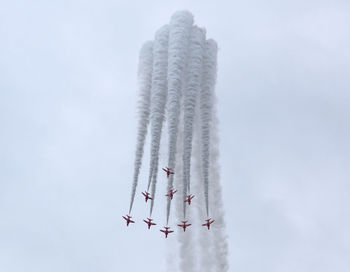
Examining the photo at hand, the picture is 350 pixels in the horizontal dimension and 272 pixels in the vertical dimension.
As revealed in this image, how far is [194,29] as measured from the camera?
2579 inches

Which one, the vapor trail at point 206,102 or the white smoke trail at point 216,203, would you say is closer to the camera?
the vapor trail at point 206,102

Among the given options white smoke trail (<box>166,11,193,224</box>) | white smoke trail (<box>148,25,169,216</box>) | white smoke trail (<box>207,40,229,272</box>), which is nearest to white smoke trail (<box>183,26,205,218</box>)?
white smoke trail (<box>166,11,193,224</box>)

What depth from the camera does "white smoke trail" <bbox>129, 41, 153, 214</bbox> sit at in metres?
62.1

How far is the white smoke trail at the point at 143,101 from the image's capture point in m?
62.1

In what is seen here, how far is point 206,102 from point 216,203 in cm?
1440

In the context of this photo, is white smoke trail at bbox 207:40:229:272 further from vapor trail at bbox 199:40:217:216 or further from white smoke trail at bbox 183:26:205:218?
white smoke trail at bbox 183:26:205:218

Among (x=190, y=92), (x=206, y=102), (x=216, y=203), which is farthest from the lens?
(x=216, y=203)

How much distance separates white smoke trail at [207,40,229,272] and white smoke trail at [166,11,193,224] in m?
4.79

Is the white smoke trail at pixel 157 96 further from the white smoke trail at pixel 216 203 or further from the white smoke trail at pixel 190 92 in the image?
the white smoke trail at pixel 216 203

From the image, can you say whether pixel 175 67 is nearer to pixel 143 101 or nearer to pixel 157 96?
pixel 157 96

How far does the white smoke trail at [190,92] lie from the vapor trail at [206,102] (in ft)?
5.57

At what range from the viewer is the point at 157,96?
202 feet

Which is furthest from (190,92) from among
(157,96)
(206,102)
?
(157,96)

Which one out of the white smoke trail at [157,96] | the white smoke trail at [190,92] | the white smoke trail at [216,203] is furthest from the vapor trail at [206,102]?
the white smoke trail at [157,96]
